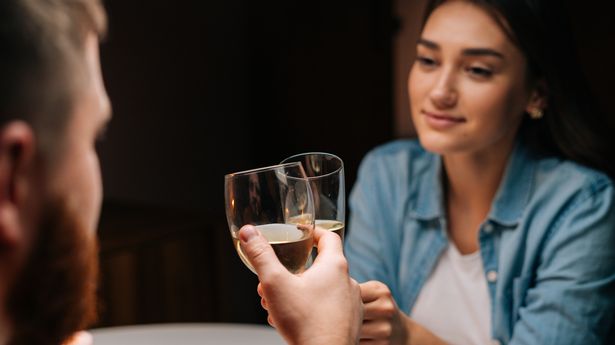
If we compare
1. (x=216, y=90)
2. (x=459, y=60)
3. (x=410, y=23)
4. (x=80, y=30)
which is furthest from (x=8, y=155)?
(x=216, y=90)

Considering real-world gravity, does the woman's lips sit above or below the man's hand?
above

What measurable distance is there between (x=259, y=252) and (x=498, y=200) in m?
0.99

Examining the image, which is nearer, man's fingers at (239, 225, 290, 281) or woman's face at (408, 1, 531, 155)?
man's fingers at (239, 225, 290, 281)

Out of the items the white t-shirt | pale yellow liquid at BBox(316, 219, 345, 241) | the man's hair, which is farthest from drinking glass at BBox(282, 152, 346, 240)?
the white t-shirt

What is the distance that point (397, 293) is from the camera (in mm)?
2061

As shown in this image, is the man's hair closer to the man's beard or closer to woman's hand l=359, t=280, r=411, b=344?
the man's beard

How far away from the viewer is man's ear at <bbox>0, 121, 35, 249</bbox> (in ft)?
2.61

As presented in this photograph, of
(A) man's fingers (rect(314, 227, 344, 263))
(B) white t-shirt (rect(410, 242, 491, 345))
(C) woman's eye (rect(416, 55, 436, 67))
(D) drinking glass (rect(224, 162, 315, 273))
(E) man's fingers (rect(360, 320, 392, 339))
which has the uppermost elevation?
(C) woman's eye (rect(416, 55, 436, 67))

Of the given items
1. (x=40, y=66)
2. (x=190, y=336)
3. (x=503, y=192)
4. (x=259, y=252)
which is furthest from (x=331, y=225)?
(x=503, y=192)

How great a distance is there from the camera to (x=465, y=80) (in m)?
1.85

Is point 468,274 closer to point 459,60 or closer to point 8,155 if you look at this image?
point 459,60

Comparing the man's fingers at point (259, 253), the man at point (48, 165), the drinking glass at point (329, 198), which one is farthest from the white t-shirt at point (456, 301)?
the man at point (48, 165)

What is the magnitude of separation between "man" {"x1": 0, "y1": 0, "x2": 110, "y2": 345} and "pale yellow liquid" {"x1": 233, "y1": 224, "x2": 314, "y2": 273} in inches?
12.3

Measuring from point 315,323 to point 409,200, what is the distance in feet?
3.34
